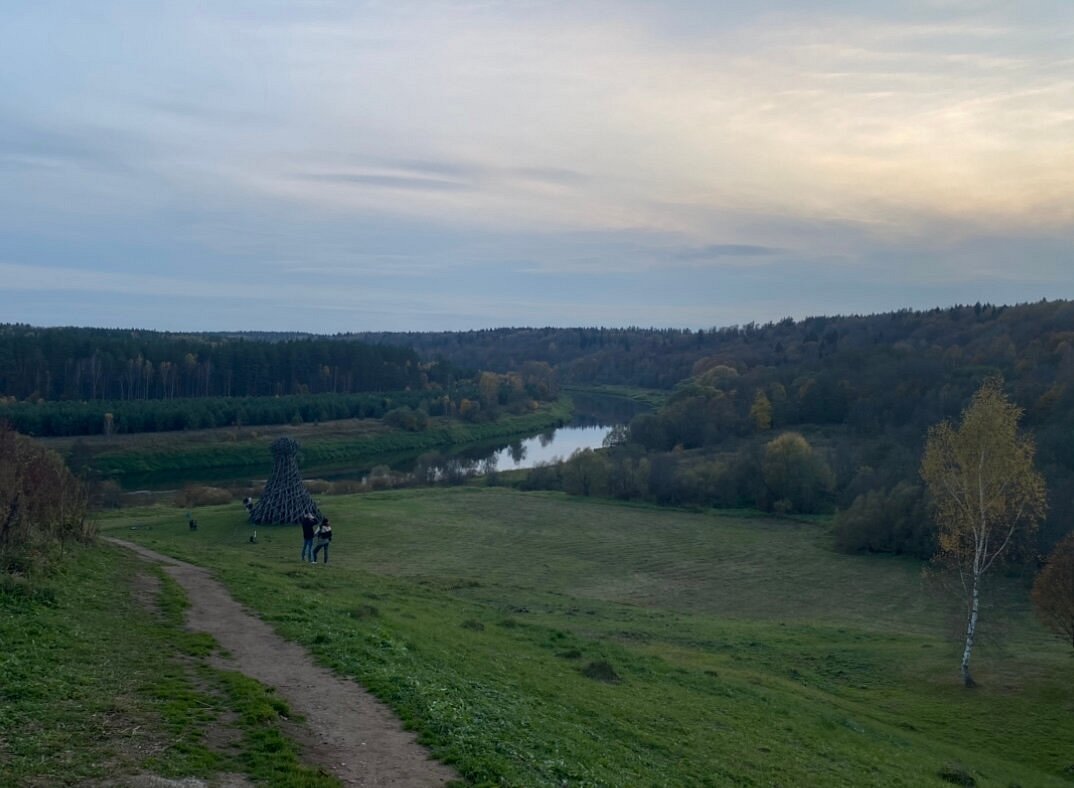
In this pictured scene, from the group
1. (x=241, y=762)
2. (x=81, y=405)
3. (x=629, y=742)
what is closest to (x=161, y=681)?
(x=241, y=762)

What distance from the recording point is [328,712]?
32.4 ft

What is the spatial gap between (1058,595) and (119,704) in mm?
20861

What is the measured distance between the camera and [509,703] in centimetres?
1184

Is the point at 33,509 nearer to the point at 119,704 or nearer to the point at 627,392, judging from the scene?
the point at 119,704

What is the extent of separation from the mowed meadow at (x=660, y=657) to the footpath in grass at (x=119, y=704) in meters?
1.67

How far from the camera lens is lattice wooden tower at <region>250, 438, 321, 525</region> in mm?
41062

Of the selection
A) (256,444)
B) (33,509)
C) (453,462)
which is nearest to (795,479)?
(453,462)

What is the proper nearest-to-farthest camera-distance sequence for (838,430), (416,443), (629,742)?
(629,742)
(838,430)
(416,443)

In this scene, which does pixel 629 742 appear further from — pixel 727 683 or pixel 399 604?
pixel 399 604

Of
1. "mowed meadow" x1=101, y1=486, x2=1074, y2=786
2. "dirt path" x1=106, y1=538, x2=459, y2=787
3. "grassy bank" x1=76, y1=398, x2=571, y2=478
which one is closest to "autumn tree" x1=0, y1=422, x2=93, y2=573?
"dirt path" x1=106, y1=538, x2=459, y2=787

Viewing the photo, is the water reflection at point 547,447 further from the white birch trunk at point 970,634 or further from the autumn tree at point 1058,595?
Answer: the autumn tree at point 1058,595

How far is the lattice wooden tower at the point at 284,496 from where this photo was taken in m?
41.1

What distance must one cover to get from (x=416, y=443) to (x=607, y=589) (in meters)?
68.1

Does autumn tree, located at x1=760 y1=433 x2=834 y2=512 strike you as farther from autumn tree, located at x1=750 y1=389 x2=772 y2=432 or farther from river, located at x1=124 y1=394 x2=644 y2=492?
autumn tree, located at x1=750 y1=389 x2=772 y2=432
